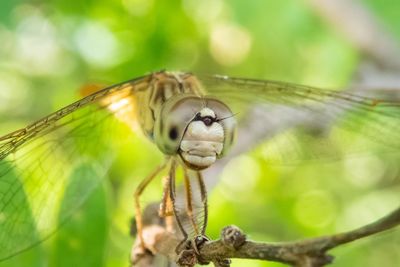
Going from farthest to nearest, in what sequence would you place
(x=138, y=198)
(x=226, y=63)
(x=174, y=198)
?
(x=226, y=63), (x=138, y=198), (x=174, y=198)

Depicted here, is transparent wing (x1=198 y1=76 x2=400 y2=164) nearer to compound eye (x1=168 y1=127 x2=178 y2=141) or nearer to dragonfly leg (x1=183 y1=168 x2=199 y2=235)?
dragonfly leg (x1=183 y1=168 x2=199 y2=235)

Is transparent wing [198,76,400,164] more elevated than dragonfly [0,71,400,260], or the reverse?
transparent wing [198,76,400,164]

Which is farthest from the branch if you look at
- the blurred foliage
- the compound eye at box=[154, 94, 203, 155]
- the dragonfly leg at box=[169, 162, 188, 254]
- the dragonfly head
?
the blurred foliage

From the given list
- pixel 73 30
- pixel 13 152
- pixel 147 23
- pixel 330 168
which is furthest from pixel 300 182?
pixel 13 152

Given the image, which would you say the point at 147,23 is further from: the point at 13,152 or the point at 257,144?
the point at 13,152

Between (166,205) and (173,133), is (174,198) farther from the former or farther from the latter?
(173,133)

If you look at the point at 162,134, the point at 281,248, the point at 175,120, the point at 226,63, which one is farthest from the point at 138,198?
the point at 226,63

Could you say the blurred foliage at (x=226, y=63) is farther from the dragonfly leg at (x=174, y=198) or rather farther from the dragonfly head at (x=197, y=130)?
the dragonfly head at (x=197, y=130)
